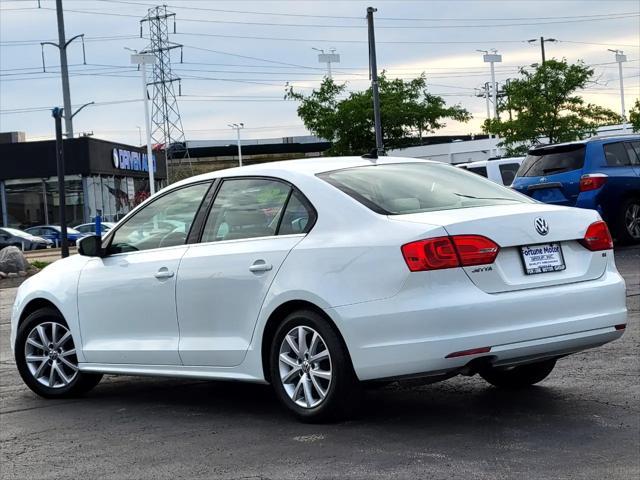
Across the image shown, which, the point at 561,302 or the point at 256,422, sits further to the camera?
the point at 256,422

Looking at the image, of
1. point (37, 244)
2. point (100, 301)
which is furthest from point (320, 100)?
point (100, 301)

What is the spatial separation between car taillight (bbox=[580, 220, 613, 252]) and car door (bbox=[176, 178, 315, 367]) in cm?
162

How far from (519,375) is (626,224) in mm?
12773

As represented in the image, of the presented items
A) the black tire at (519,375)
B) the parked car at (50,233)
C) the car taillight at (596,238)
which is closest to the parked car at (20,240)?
the parked car at (50,233)

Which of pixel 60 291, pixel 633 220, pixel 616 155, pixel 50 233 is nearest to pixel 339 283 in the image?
pixel 60 291

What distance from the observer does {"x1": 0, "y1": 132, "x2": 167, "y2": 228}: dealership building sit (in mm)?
56750

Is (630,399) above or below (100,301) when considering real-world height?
below

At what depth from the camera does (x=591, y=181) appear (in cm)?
1869

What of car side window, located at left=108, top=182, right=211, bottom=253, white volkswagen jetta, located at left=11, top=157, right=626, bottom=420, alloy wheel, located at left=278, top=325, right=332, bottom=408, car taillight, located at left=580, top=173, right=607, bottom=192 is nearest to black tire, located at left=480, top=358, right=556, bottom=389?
white volkswagen jetta, located at left=11, top=157, right=626, bottom=420

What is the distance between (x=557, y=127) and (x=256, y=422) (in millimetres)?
34257

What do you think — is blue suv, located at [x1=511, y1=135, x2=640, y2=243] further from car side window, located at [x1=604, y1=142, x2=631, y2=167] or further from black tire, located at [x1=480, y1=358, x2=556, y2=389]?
black tire, located at [x1=480, y1=358, x2=556, y2=389]

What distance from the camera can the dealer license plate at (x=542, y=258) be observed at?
20.8ft

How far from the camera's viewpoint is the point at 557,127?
39.7 metres

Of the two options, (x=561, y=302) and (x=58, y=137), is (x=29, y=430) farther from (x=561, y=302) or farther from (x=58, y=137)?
(x=58, y=137)
